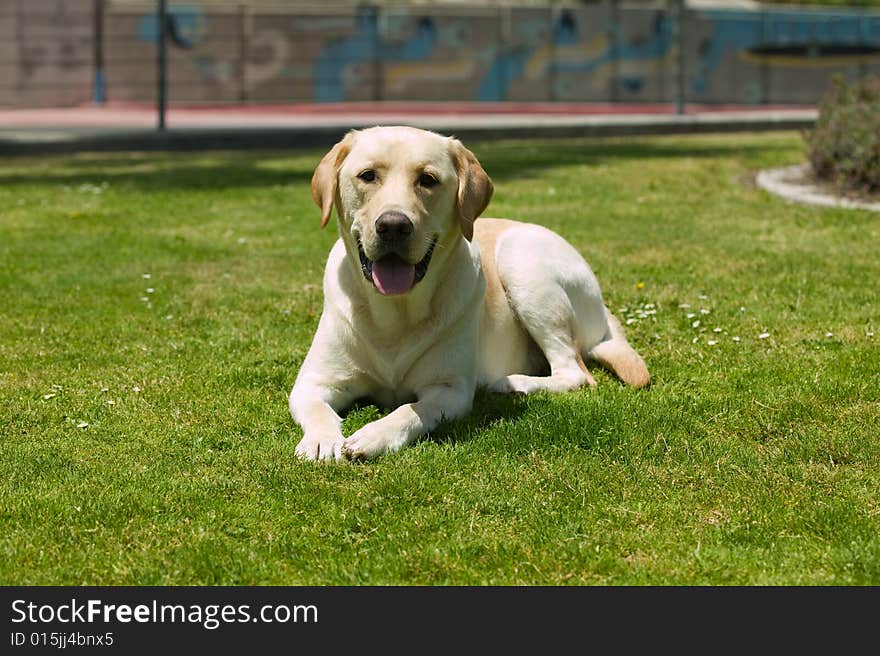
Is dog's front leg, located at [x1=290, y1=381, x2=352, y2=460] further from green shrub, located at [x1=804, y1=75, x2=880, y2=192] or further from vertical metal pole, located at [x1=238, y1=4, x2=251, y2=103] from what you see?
vertical metal pole, located at [x1=238, y1=4, x2=251, y2=103]

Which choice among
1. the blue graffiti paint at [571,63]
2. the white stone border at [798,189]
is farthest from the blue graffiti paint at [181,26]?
the white stone border at [798,189]

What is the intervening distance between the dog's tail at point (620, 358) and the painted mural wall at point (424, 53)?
76.4 feet

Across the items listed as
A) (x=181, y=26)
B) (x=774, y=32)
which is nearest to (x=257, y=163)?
(x=181, y=26)

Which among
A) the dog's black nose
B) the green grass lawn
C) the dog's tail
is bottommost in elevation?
the green grass lawn

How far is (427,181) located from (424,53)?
29.1 meters

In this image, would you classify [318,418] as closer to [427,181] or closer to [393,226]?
[393,226]

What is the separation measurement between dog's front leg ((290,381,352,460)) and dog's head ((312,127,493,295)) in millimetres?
617

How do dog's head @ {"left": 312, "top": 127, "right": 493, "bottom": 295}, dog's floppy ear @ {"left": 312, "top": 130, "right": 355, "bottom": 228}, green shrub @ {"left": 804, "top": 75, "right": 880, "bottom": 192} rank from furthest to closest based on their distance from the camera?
green shrub @ {"left": 804, "top": 75, "right": 880, "bottom": 192}, dog's floppy ear @ {"left": 312, "top": 130, "right": 355, "bottom": 228}, dog's head @ {"left": 312, "top": 127, "right": 493, "bottom": 295}

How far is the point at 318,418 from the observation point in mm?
5164

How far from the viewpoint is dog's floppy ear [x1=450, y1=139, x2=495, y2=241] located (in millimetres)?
5309

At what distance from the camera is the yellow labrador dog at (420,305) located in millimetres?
5074

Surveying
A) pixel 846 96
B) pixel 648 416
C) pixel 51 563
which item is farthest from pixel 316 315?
pixel 846 96

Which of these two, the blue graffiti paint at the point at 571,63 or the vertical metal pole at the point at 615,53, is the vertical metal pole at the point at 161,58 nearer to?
the blue graffiti paint at the point at 571,63

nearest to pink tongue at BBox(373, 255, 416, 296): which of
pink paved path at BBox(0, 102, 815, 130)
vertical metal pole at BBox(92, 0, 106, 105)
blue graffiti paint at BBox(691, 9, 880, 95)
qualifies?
pink paved path at BBox(0, 102, 815, 130)
